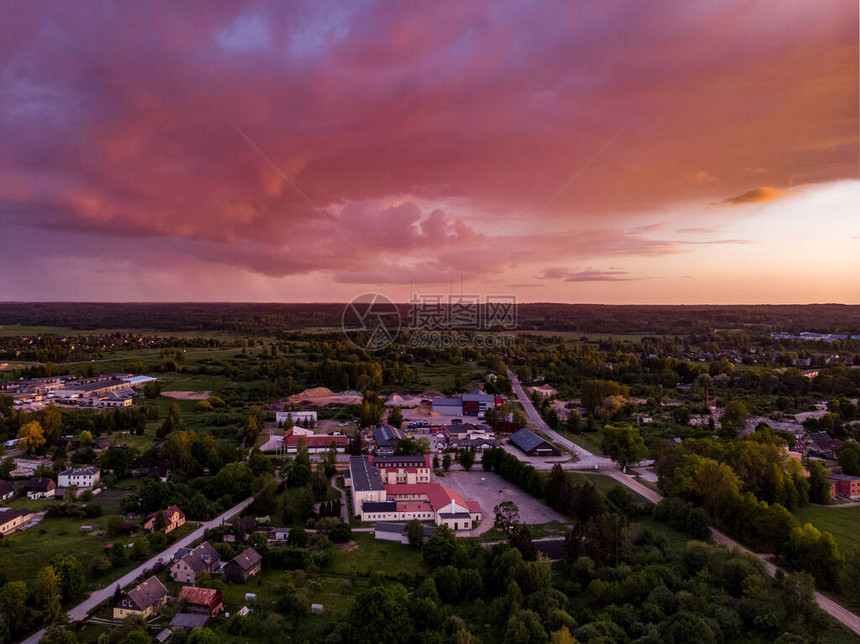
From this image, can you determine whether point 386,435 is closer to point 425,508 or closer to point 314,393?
point 425,508

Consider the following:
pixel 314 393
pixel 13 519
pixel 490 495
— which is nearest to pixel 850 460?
pixel 490 495

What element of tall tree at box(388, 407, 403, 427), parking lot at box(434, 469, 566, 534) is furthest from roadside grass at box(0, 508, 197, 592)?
tall tree at box(388, 407, 403, 427)

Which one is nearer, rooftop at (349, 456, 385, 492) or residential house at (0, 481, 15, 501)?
rooftop at (349, 456, 385, 492)

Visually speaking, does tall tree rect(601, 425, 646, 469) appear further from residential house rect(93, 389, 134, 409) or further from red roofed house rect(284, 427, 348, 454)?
residential house rect(93, 389, 134, 409)

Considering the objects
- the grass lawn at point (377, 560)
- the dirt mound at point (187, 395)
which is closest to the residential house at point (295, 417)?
the dirt mound at point (187, 395)

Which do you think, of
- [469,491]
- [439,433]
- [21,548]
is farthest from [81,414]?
[469,491]
